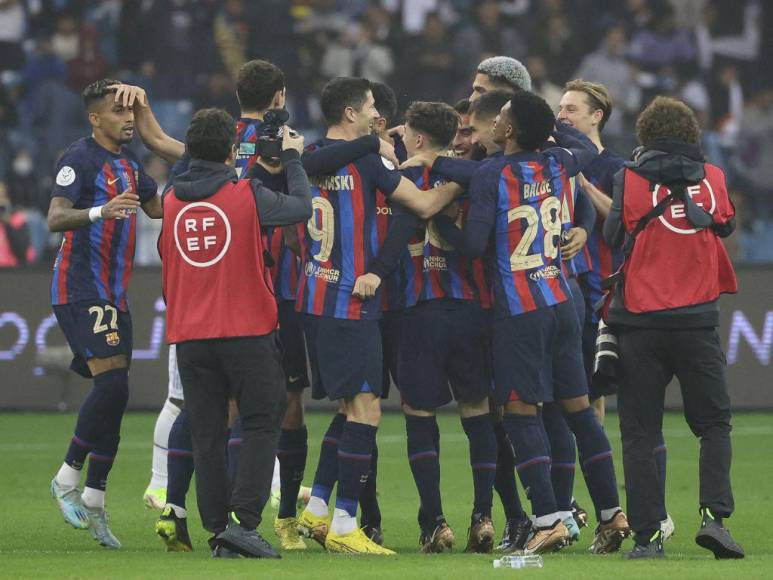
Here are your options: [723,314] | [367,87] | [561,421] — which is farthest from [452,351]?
[723,314]

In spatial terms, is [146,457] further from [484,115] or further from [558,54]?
[558,54]

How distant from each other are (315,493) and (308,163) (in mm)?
1675

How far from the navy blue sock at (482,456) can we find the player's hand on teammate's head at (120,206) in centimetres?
201

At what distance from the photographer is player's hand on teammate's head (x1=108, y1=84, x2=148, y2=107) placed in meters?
8.56

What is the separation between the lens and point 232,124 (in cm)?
732

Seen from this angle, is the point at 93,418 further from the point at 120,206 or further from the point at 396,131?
the point at 396,131

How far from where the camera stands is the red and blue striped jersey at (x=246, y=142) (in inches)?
322

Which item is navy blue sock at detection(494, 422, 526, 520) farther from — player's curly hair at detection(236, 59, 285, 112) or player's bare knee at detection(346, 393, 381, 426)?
player's curly hair at detection(236, 59, 285, 112)

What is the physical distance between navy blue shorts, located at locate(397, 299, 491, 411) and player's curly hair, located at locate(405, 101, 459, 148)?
83 cm

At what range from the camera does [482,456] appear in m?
7.96

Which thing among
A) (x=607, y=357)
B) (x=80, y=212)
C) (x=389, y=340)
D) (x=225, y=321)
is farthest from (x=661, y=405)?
(x=80, y=212)

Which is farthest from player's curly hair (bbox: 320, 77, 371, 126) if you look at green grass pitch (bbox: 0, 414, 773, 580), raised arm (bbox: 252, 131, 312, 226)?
green grass pitch (bbox: 0, 414, 773, 580)

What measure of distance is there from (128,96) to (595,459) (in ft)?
10.4

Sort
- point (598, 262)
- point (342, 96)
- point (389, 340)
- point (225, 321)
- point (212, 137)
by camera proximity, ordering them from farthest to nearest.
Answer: point (598, 262)
point (389, 340)
point (342, 96)
point (212, 137)
point (225, 321)
